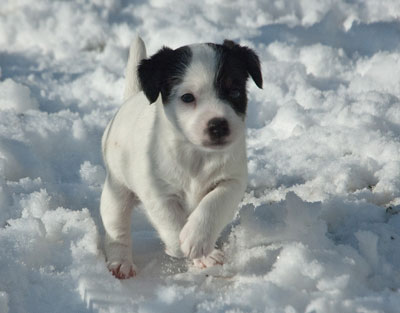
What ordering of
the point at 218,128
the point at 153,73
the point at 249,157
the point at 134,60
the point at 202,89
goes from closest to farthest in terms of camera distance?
the point at 218,128 → the point at 202,89 → the point at 153,73 → the point at 134,60 → the point at 249,157

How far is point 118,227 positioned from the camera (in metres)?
3.29

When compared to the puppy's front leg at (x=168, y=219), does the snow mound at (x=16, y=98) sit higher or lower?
higher

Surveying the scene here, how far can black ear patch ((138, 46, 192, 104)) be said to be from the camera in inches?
119

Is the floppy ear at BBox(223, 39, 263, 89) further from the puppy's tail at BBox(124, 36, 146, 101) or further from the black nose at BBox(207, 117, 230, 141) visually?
the puppy's tail at BBox(124, 36, 146, 101)

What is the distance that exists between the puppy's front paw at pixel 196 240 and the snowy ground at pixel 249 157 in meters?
0.16

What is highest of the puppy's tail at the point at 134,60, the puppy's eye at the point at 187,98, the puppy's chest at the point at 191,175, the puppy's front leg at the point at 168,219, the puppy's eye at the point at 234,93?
the puppy's tail at the point at 134,60

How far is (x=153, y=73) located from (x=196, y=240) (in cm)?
87

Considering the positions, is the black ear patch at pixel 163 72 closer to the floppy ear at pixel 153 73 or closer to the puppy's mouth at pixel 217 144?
the floppy ear at pixel 153 73

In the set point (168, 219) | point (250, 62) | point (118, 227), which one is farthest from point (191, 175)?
point (250, 62)

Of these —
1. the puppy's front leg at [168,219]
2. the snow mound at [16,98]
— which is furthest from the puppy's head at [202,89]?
the snow mound at [16,98]

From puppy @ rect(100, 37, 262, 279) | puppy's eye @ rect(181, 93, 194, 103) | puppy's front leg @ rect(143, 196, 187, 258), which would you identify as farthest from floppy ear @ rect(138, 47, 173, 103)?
puppy's front leg @ rect(143, 196, 187, 258)

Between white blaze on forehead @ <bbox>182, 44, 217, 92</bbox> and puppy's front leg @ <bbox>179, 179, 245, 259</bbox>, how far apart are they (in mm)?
511

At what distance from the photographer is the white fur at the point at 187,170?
2.84 meters

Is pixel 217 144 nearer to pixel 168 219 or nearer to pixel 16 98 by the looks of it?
pixel 168 219
